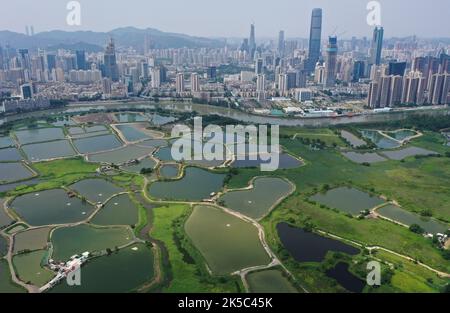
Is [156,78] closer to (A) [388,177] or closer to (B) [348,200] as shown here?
(A) [388,177]

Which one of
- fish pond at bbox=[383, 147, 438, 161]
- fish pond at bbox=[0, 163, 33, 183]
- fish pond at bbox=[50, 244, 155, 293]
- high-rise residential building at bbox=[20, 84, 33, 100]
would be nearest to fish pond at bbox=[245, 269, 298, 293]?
fish pond at bbox=[50, 244, 155, 293]

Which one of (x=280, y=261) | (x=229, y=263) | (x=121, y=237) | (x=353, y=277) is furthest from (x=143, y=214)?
(x=353, y=277)

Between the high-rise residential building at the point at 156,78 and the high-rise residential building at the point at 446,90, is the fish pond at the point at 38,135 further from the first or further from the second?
the high-rise residential building at the point at 446,90

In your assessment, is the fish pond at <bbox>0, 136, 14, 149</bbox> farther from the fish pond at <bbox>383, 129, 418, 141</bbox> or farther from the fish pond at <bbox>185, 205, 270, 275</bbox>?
the fish pond at <bbox>383, 129, 418, 141</bbox>

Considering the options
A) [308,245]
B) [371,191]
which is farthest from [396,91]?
[308,245]

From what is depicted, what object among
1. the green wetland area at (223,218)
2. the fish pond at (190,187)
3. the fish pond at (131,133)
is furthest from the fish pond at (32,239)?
the fish pond at (131,133)

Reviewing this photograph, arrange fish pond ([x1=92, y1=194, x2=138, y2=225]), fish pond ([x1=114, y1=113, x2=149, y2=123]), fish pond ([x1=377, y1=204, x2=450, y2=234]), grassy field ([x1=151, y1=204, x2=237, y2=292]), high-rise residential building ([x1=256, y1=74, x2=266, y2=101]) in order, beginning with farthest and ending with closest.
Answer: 1. high-rise residential building ([x1=256, y1=74, x2=266, y2=101])
2. fish pond ([x1=114, y1=113, x2=149, y2=123])
3. fish pond ([x1=92, y1=194, x2=138, y2=225])
4. fish pond ([x1=377, y1=204, x2=450, y2=234])
5. grassy field ([x1=151, y1=204, x2=237, y2=292])
